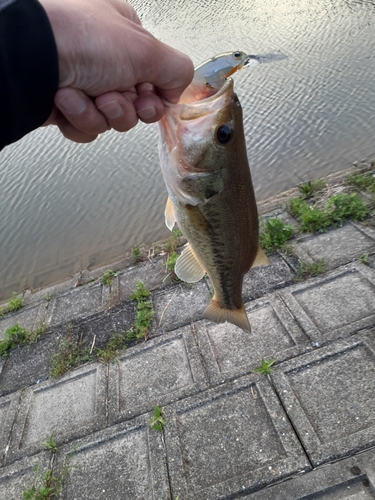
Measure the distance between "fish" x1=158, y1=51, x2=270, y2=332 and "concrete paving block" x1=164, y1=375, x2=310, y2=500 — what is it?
4.14 feet

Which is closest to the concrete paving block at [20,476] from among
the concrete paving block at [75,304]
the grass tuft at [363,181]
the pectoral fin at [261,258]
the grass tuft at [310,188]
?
the concrete paving block at [75,304]

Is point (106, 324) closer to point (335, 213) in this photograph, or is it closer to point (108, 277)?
point (108, 277)

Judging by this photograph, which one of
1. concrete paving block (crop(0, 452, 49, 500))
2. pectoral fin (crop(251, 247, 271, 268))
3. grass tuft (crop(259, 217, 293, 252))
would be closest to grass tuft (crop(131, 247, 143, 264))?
grass tuft (crop(259, 217, 293, 252))

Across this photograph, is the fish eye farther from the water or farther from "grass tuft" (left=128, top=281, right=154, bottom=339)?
the water

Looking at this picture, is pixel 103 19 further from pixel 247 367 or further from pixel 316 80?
pixel 316 80

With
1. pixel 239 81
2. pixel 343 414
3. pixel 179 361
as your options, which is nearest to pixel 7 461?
pixel 179 361

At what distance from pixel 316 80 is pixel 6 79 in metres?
8.59

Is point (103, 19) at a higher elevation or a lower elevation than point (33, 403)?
higher

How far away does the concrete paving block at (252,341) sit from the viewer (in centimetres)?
320

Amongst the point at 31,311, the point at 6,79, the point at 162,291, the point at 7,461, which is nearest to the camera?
the point at 6,79

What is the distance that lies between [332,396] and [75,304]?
117 inches

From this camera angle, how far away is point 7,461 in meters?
3.16

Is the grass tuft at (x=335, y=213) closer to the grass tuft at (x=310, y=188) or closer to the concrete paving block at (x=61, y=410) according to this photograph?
the grass tuft at (x=310, y=188)

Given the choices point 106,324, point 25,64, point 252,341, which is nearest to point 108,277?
point 106,324
